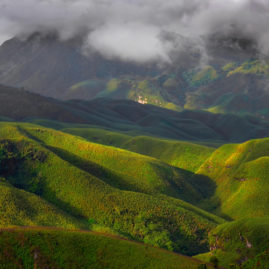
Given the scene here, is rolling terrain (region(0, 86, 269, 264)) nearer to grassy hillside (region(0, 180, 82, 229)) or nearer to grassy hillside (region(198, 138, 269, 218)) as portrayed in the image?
grassy hillside (region(0, 180, 82, 229))

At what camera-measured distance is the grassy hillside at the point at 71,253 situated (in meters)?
64.0

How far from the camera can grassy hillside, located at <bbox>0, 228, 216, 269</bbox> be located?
210ft

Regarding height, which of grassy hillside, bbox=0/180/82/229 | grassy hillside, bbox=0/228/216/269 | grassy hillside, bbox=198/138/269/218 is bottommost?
grassy hillside, bbox=198/138/269/218

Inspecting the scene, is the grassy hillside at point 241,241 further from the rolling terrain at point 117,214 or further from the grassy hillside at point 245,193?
the grassy hillside at point 245,193

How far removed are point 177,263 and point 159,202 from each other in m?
84.3

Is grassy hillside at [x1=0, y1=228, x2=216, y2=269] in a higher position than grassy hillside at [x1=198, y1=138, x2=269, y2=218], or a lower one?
higher

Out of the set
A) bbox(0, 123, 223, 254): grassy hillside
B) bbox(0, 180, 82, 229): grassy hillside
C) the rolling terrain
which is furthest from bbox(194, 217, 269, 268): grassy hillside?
bbox(0, 180, 82, 229): grassy hillside

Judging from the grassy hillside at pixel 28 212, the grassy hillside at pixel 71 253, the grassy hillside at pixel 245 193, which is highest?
the grassy hillside at pixel 71 253

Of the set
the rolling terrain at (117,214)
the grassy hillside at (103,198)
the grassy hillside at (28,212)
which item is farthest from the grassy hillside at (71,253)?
the grassy hillside at (103,198)

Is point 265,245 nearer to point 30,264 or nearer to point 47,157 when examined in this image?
point 30,264

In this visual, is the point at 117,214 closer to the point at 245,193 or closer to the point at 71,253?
the point at 245,193

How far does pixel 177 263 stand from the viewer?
205 ft

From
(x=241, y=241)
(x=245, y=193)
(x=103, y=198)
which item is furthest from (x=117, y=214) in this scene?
(x=245, y=193)

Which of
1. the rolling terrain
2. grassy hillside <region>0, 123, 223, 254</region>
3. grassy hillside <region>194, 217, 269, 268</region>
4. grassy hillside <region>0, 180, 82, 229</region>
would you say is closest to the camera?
the rolling terrain
